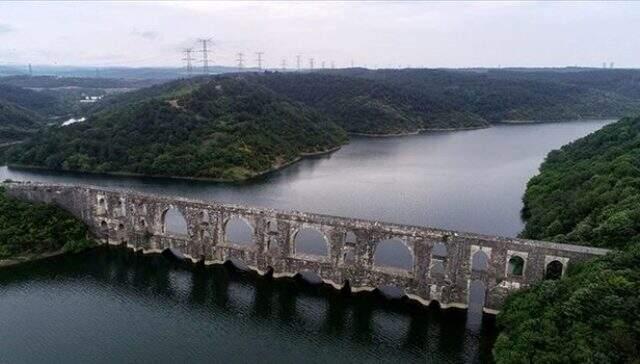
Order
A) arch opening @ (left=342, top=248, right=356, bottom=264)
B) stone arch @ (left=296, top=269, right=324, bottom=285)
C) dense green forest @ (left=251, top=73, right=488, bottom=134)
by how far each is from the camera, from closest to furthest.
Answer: arch opening @ (left=342, top=248, right=356, bottom=264), stone arch @ (left=296, top=269, right=324, bottom=285), dense green forest @ (left=251, top=73, right=488, bottom=134)

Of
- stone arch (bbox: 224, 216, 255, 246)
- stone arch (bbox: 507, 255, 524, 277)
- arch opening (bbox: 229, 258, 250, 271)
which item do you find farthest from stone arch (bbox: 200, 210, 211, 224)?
stone arch (bbox: 507, 255, 524, 277)

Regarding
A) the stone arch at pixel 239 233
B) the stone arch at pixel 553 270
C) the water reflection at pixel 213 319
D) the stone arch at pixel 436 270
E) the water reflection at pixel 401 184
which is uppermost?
the stone arch at pixel 553 270

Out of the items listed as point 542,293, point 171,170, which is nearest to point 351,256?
point 542,293

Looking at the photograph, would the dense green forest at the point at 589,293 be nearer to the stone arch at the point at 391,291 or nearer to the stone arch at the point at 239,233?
the stone arch at the point at 391,291

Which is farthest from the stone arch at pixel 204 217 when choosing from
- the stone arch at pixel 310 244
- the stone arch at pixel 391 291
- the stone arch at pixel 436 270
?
the stone arch at pixel 436 270

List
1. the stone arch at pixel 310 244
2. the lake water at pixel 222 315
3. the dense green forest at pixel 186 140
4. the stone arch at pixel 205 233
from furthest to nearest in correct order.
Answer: the dense green forest at pixel 186 140 → the stone arch at pixel 310 244 → the stone arch at pixel 205 233 → the lake water at pixel 222 315

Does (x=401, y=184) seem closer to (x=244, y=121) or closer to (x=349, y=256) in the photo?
(x=244, y=121)

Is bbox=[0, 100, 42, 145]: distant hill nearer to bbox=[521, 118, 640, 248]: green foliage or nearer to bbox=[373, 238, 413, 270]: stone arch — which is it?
bbox=[373, 238, 413, 270]: stone arch
